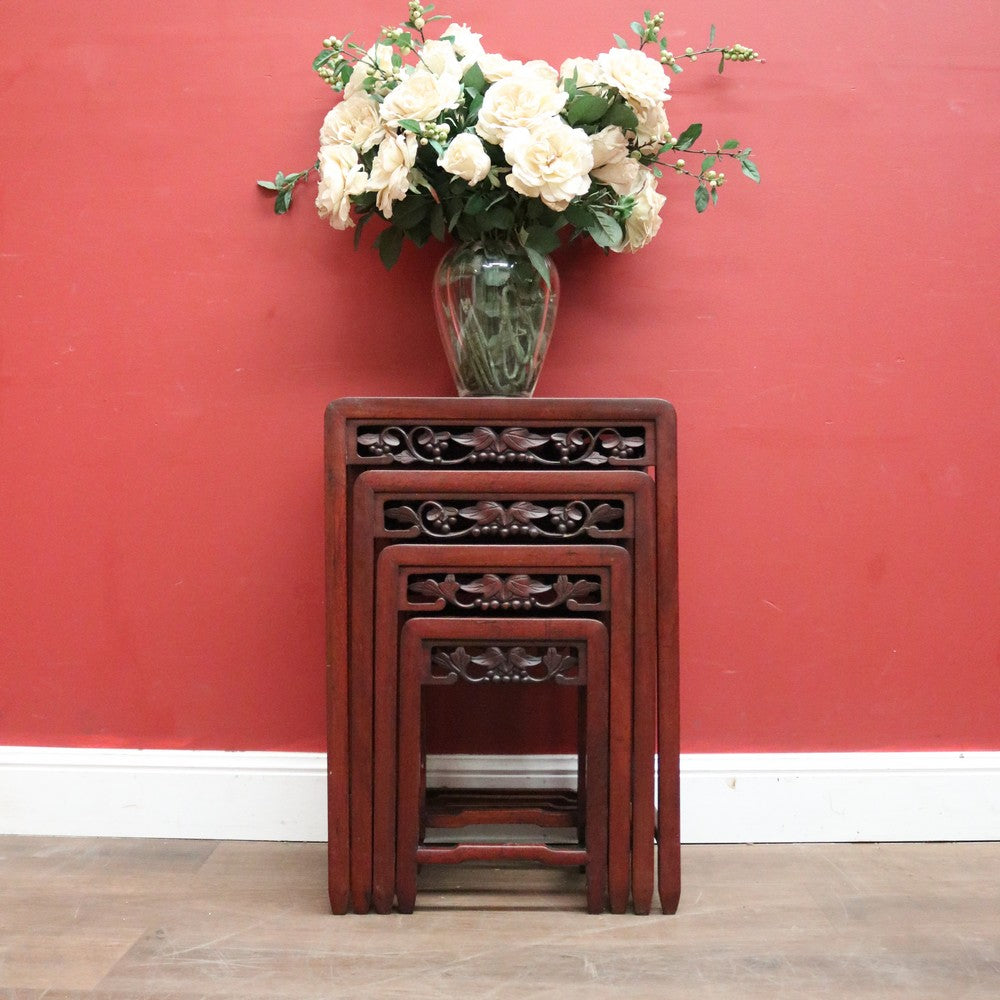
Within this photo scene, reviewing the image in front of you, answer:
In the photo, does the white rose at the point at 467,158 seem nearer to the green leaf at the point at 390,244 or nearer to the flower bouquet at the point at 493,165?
the flower bouquet at the point at 493,165

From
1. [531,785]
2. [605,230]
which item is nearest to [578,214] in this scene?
[605,230]

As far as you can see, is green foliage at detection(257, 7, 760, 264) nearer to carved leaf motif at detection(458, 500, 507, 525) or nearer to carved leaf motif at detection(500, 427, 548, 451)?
carved leaf motif at detection(500, 427, 548, 451)

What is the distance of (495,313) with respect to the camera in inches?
54.0

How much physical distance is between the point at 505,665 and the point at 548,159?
737 mm

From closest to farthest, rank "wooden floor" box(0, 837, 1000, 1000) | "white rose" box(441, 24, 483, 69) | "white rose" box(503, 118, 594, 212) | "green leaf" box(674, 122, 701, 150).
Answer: "wooden floor" box(0, 837, 1000, 1000) → "white rose" box(503, 118, 594, 212) → "white rose" box(441, 24, 483, 69) → "green leaf" box(674, 122, 701, 150)

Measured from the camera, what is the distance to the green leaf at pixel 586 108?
1.33 m

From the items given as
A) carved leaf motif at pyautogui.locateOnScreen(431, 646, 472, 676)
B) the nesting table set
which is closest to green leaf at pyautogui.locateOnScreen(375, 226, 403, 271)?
the nesting table set

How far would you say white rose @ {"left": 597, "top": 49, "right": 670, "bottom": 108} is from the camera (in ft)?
4.32

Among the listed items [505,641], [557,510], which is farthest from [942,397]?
[505,641]

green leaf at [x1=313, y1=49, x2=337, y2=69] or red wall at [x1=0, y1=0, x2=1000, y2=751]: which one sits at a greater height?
green leaf at [x1=313, y1=49, x2=337, y2=69]

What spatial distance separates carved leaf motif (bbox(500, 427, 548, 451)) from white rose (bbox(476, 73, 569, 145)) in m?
0.43

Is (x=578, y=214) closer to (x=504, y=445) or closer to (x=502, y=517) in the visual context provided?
(x=504, y=445)

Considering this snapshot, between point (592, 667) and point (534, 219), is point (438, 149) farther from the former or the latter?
point (592, 667)

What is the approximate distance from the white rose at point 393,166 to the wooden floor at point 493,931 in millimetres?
1085
